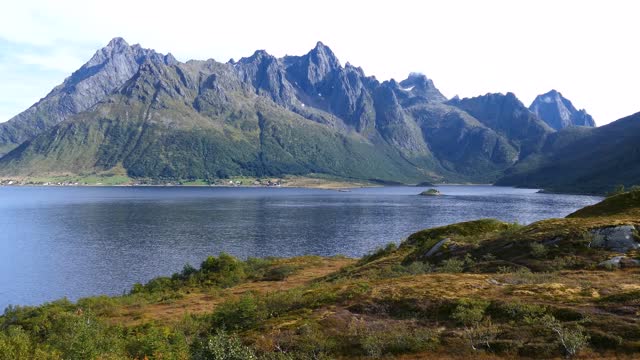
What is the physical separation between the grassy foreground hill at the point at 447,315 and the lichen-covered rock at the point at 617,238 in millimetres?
118

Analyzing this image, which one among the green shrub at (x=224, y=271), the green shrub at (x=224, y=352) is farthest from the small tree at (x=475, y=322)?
the green shrub at (x=224, y=271)

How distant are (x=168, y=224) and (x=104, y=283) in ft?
286

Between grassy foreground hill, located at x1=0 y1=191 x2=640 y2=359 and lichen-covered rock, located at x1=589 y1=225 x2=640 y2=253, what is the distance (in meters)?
0.12

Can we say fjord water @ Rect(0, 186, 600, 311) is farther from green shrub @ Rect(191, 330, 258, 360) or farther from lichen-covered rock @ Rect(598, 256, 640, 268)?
lichen-covered rock @ Rect(598, 256, 640, 268)

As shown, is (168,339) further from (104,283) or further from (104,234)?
(104,234)

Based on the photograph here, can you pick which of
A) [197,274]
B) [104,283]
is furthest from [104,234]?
[197,274]

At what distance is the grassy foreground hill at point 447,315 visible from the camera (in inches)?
930

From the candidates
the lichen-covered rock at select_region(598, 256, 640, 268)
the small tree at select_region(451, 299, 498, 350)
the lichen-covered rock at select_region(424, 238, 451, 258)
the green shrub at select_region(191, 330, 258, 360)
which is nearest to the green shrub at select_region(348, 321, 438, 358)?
the small tree at select_region(451, 299, 498, 350)

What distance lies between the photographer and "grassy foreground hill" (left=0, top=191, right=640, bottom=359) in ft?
77.5

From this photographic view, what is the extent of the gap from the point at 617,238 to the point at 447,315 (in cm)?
2404

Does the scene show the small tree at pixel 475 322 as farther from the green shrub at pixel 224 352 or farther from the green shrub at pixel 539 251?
the green shrub at pixel 539 251

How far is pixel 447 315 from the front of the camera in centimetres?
2950

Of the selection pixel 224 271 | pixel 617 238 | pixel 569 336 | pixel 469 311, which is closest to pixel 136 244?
pixel 224 271

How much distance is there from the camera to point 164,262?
112 meters
